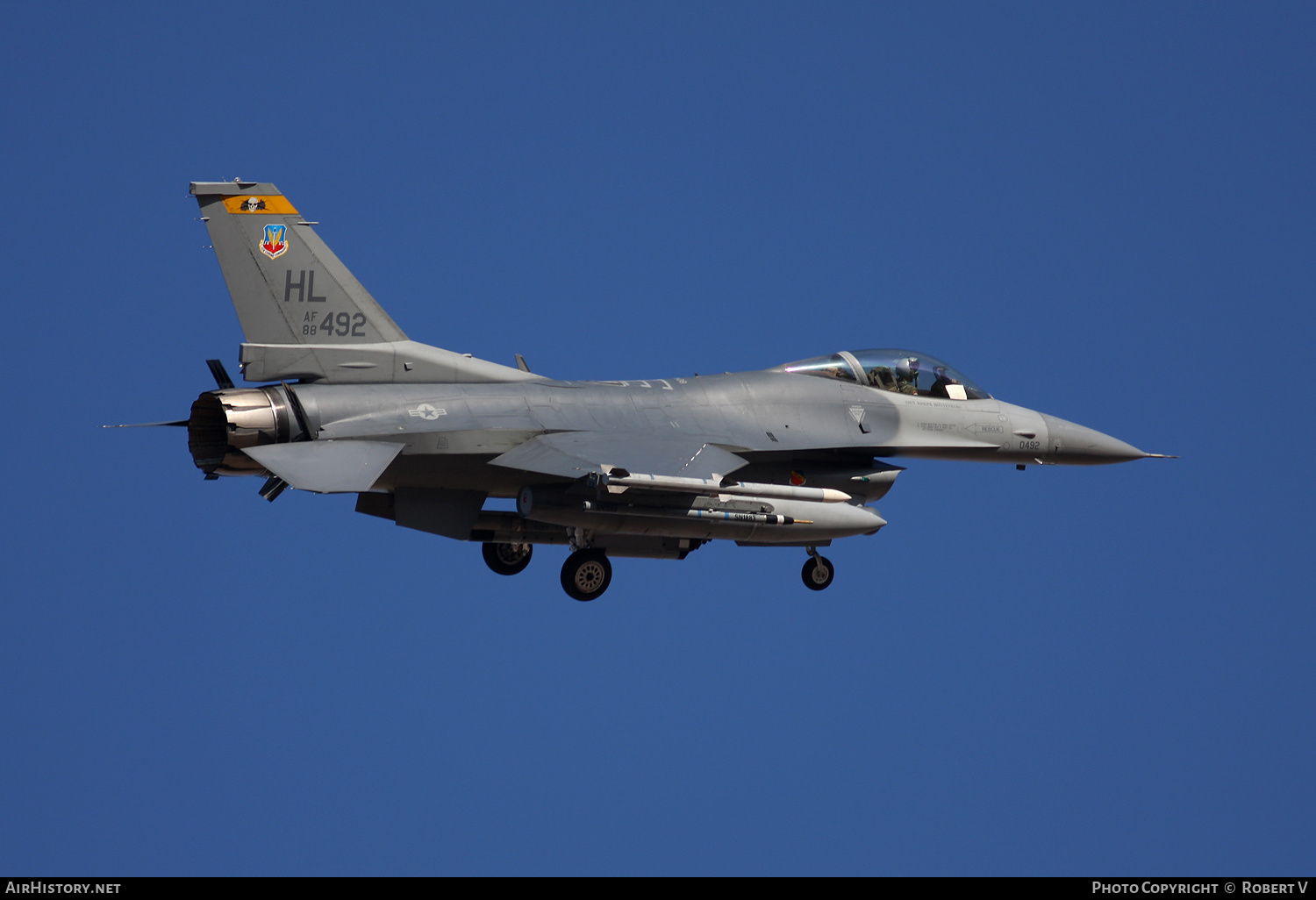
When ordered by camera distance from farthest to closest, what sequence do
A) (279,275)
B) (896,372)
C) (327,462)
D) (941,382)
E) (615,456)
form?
(941,382) < (896,372) < (279,275) < (615,456) < (327,462)

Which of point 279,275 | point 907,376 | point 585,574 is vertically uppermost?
point 907,376

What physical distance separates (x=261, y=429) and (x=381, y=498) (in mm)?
2260

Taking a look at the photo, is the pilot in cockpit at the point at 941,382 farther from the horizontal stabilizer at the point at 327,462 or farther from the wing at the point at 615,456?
the horizontal stabilizer at the point at 327,462

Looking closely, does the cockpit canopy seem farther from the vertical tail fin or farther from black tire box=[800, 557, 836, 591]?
the vertical tail fin

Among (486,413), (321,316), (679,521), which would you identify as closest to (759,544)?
(679,521)

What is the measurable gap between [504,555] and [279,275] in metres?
4.53

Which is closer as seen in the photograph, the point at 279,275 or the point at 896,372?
the point at 279,275

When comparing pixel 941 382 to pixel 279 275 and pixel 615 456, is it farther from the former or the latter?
pixel 279 275

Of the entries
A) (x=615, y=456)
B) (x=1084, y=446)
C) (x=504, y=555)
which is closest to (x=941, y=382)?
(x=1084, y=446)

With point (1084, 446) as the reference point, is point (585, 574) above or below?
below

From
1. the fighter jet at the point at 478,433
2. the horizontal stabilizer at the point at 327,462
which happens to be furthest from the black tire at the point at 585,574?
the horizontal stabilizer at the point at 327,462

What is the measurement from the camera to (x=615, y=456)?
18.7 meters
